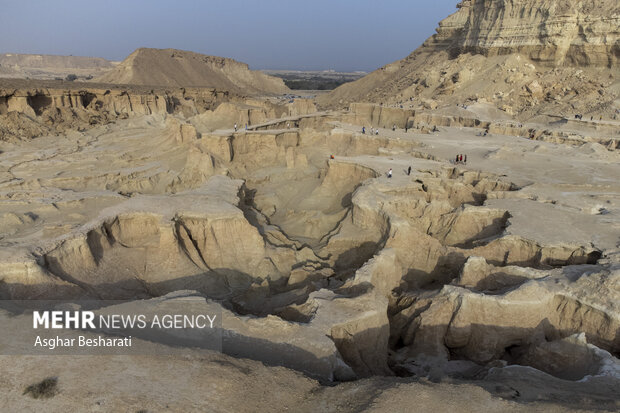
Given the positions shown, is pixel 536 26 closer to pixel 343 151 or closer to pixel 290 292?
pixel 343 151

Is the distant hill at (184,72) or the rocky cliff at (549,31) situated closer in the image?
the rocky cliff at (549,31)

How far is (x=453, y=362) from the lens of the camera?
9.70 metres

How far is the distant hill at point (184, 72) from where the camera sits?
66.9m

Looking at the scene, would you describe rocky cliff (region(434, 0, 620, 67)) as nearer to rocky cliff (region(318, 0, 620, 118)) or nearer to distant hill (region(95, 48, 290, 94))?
rocky cliff (region(318, 0, 620, 118))

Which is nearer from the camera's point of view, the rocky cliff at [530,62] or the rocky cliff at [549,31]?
the rocky cliff at [530,62]

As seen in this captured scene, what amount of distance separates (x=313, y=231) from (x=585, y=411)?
13.7 metres

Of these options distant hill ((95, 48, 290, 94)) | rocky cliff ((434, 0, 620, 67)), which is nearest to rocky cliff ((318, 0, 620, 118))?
rocky cliff ((434, 0, 620, 67))

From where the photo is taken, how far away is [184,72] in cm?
7394

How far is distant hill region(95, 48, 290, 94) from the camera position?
66.9 m

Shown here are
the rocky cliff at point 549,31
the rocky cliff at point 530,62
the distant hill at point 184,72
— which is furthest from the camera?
the distant hill at point 184,72

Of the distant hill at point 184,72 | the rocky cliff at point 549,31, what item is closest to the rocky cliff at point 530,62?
the rocky cliff at point 549,31

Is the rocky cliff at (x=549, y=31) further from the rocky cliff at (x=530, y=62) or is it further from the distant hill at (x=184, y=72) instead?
the distant hill at (x=184, y=72)

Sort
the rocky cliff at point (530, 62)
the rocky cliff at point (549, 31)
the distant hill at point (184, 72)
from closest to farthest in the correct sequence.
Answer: the rocky cliff at point (530, 62), the rocky cliff at point (549, 31), the distant hill at point (184, 72)

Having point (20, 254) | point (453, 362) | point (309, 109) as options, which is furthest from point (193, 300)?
point (309, 109)
